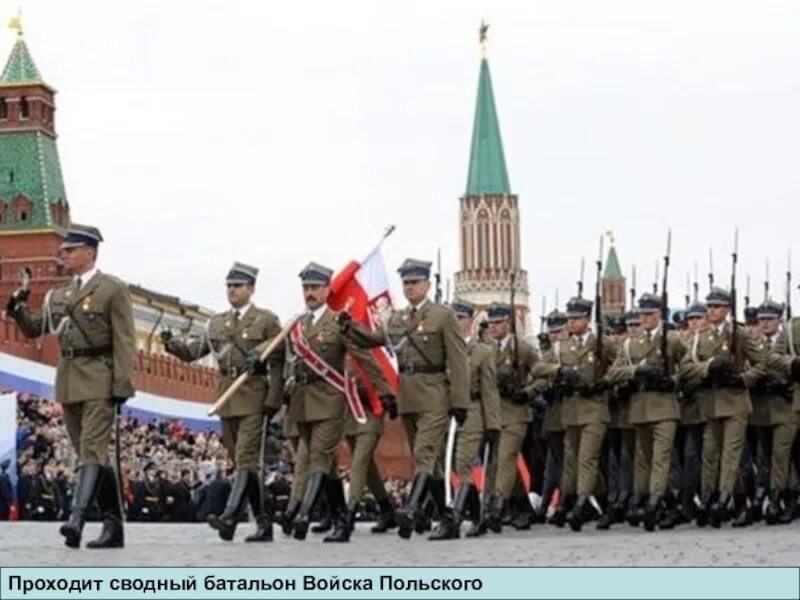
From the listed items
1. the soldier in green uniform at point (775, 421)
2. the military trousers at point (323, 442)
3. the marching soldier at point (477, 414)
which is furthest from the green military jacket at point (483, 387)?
the soldier in green uniform at point (775, 421)

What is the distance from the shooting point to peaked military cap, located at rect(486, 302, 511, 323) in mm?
16766

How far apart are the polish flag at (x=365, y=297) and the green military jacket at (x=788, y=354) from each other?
9.43 ft

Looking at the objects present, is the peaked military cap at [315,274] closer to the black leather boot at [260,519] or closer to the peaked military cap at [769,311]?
the black leather boot at [260,519]

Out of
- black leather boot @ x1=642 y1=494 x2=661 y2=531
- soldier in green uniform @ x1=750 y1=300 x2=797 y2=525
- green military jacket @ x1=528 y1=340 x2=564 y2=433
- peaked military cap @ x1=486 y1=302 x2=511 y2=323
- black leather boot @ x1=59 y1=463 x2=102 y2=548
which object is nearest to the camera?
black leather boot @ x1=59 y1=463 x2=102 y2=548

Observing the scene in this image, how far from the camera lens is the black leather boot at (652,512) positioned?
51.2 feet

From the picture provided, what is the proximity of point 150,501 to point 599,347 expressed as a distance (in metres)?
12.1

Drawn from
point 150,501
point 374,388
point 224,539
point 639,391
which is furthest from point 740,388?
point 150,501

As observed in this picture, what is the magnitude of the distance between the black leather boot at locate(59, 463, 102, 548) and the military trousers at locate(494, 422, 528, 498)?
198 inches

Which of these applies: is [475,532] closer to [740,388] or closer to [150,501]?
[740,388]

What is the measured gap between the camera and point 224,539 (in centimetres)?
1398

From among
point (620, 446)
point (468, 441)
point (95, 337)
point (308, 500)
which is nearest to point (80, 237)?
point (95, 337)

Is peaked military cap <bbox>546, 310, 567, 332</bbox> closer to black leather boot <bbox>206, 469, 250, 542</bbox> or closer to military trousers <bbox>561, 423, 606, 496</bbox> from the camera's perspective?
military trousers <bbox>561, 423, 606, 496</bbox>

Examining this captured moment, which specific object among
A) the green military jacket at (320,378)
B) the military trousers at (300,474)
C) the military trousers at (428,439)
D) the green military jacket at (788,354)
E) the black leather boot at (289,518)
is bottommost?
the black leather boot at (289,518)

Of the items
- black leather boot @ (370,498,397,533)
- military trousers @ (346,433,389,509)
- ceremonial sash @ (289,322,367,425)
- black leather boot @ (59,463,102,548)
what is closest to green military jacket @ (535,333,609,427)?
black leather boot @ (370,498,397,533)
